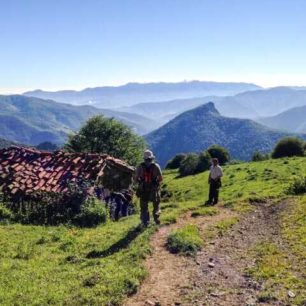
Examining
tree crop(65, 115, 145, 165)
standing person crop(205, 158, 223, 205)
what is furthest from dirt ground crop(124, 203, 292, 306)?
tree crop(65, 115, 145, 165)

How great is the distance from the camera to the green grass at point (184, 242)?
1680 centimetres

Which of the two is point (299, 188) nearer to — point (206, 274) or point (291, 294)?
point (206, 274)

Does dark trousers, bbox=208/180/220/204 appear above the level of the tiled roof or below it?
below

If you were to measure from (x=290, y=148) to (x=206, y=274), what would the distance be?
76184mm

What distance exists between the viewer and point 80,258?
16.3m

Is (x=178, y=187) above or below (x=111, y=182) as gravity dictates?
below

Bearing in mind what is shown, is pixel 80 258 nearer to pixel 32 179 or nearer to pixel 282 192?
pixel 32 179

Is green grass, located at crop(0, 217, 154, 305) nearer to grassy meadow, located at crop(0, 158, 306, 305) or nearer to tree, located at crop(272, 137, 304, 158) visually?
grassy meadow, located at crop(0, 158, 306, 305)

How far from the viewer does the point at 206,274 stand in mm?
14430

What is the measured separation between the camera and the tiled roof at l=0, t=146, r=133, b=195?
89.1 ft

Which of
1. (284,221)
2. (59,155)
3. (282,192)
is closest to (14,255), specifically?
(284,221)

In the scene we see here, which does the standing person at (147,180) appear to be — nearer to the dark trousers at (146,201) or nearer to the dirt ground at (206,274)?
the dark trousers at (146,201)

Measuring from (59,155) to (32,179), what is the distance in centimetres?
388

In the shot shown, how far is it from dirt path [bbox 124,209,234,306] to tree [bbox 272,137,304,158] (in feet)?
236
